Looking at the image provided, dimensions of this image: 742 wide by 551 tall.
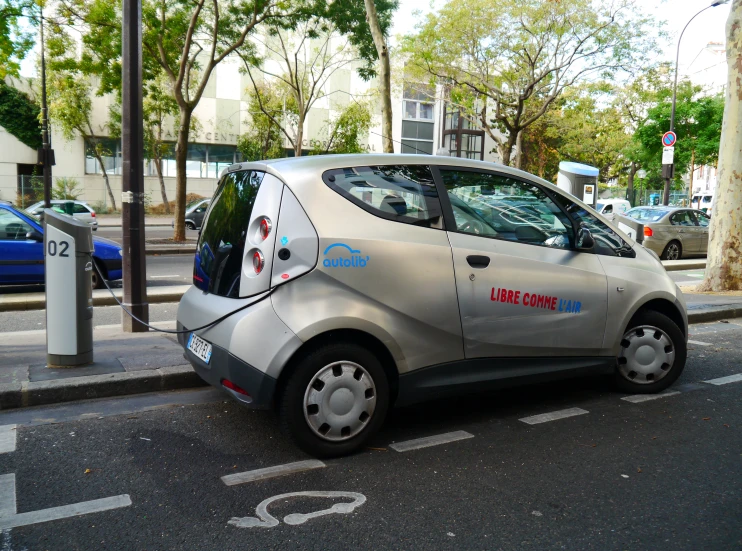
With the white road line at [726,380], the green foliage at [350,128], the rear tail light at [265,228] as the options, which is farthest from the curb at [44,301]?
the green foliage at [350,128]

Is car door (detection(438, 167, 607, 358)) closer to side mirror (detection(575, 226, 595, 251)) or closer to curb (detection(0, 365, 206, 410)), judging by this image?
side mirror (detection(575, 226, 595, 251))

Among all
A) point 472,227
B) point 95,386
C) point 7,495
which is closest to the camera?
point 7,495

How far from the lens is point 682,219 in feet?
58.6

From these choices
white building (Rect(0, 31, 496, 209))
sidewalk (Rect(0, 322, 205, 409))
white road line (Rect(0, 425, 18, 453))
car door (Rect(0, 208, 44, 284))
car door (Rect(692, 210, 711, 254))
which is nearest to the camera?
white road line (Rect(0, 425, 18, 453))

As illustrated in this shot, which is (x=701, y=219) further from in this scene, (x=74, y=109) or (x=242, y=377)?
(x=74, y=109)

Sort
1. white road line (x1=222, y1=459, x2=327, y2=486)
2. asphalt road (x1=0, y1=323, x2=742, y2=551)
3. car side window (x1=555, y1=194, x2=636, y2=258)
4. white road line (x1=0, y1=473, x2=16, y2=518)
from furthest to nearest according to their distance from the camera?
car side window (x1=555, y1=194, x2=636, y2=258)
white road line (x1=222, y1=459, x2=327, y2=486)
white road line (x1=0, y1=473, x2=16, y2=518)
asphalt road (x1=0, y1=323, x2=742, y2=551)

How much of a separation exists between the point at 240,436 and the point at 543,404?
7.21 ft

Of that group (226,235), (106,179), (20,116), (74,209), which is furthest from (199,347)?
(20,116)

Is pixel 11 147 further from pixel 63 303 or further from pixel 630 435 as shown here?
pixel 630 435

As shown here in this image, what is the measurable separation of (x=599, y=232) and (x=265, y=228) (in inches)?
100

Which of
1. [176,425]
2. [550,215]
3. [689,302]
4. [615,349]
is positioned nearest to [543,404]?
[615,349]

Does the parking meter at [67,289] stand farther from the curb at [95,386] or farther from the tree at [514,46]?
the tree at [514,46]

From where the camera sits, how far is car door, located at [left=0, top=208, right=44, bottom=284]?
9828 millimetres

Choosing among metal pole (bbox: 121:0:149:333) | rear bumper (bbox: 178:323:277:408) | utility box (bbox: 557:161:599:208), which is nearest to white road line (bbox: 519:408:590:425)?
rear bumper (bbox: 178:323:277:408)
